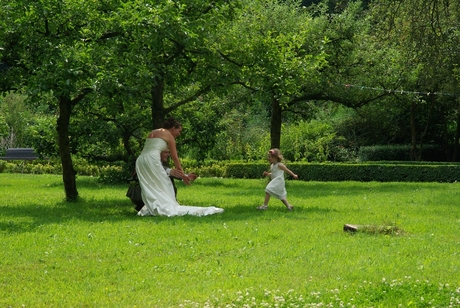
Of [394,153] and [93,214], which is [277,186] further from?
[394,153]

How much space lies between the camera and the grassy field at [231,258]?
6707 mm

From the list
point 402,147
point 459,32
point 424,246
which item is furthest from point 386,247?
point 402,147

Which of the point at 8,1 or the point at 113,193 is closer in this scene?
the point at 8,1

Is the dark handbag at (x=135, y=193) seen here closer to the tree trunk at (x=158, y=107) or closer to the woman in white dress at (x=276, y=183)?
the woman in white dress at (x=276, y=183)

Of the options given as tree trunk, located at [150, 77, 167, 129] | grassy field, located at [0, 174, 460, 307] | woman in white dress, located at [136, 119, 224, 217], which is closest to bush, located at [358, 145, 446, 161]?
A: tree trunk, located at [150, 77, 167, 129]

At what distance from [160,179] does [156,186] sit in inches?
6.5

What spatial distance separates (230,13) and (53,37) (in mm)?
3988

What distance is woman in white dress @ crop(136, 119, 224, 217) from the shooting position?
45.9 ft

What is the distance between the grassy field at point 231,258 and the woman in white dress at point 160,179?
0.68m

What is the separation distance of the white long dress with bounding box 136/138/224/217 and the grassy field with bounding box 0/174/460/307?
666 mm

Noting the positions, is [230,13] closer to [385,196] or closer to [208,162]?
[385,196]

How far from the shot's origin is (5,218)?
1376 centimetres

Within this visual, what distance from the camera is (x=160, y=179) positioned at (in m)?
14.3

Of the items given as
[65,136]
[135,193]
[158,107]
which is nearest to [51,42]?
[65,136]
